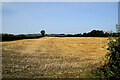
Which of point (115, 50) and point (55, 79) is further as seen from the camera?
point (55, 79)

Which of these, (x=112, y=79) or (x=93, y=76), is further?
(x=93, y=76)

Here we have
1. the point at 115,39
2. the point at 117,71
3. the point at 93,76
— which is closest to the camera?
the point at 117,71

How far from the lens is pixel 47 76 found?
17.3 ft

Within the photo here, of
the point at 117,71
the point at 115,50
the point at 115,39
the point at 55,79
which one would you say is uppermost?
the point at 115,39

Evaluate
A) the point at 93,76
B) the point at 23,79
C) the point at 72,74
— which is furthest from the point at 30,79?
the point at 93,76

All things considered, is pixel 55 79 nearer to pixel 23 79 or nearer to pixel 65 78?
pixel 65 78

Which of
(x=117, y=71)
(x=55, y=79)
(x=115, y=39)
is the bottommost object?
(x=55, y=79)

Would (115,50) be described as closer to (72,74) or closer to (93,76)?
(93,76)

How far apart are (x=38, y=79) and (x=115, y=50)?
11.3 feet

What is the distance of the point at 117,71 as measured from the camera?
4297mm

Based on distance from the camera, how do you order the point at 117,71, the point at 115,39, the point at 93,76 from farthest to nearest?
1. the point at 93,76
2. the point at 115,39
3. the point at 117,71

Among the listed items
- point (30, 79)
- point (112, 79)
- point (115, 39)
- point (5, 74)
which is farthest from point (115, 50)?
point (5, 74)

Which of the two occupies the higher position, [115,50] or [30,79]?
[115,50]

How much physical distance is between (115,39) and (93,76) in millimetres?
1958
